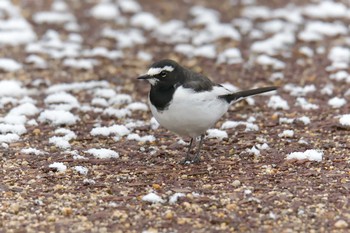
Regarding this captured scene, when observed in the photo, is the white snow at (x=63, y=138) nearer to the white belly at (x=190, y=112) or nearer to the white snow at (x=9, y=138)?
the white snow at (x=9, y=138)

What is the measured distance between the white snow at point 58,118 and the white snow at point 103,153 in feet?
3.13

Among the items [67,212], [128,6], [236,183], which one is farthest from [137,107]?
[128,6]

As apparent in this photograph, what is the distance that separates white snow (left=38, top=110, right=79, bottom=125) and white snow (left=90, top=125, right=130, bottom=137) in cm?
42

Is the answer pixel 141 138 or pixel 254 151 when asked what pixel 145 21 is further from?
pixel 254 151

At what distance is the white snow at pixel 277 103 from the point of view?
7512mm

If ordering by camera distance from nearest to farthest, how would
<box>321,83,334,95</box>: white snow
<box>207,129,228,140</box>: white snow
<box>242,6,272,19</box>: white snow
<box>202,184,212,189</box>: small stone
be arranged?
<box>202,184,212,189</box>: small stone → <box>207,129,228,140</box>: white snow → <box>321,83,334,95</box>: white snow → <box>242,6,272,19</box>: white snow

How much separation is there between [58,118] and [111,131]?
69 centimetres

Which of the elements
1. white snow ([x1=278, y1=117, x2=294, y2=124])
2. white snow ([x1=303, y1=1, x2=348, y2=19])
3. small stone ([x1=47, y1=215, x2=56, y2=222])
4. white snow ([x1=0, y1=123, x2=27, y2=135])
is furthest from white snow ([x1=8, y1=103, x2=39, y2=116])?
white snow ([x1=303, y1=1, x2=348, y2=19])

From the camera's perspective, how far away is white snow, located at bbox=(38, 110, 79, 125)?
274 inches

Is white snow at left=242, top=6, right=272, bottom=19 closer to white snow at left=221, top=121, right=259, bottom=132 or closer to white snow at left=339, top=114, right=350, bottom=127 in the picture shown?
white snow at left=221, top=121, right=259, bottom=132

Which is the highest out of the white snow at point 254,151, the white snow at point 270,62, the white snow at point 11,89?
the white snow at point 270,62

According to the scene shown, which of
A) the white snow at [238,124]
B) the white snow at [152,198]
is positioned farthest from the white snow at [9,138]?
the white snow at [238,124]

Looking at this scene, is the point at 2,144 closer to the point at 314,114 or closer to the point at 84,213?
the point at 84,213

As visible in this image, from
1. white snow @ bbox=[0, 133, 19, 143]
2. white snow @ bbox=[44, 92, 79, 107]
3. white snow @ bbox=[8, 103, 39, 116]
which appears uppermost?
white snow @ bbox=[44, 92, 79, 107]
